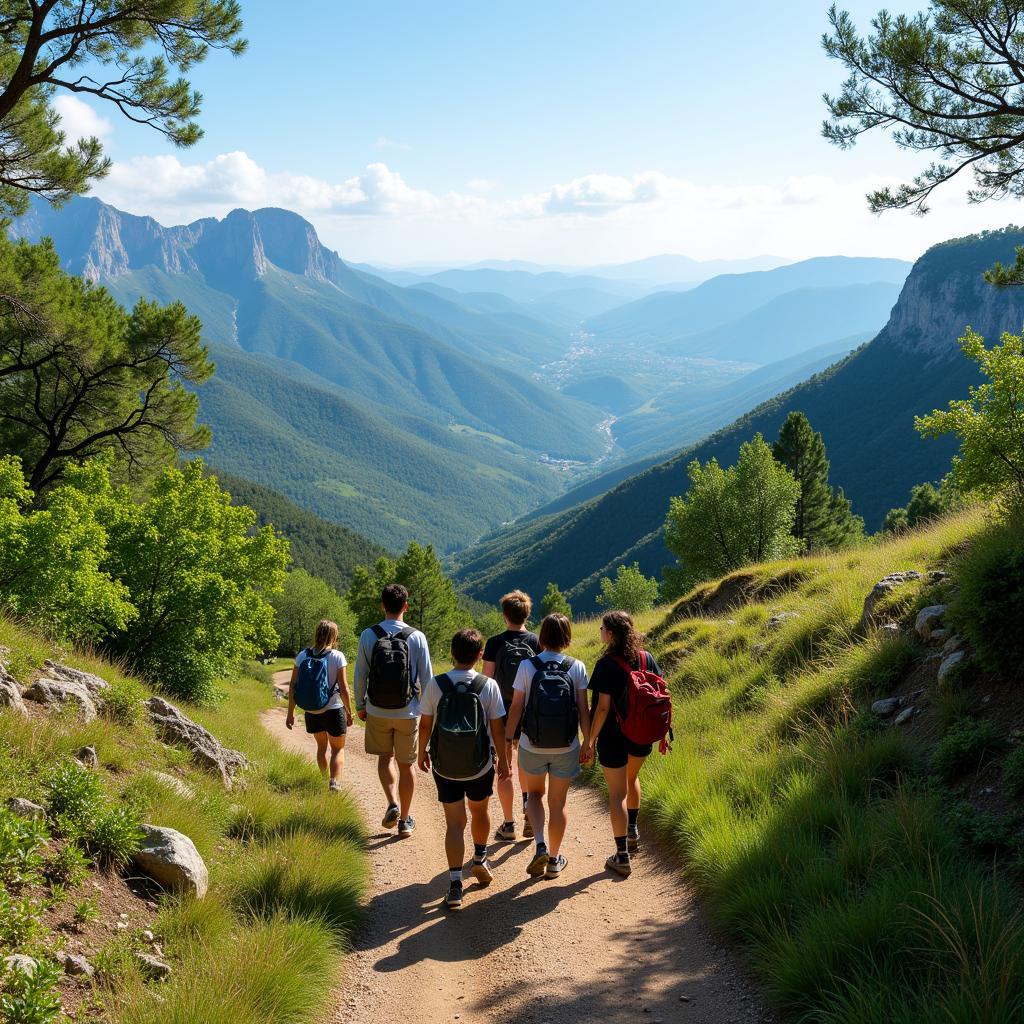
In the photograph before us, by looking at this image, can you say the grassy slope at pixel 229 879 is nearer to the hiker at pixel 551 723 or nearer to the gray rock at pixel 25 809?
the gray rock at pixel 25 809

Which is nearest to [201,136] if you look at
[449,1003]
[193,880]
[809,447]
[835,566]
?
[193,880]

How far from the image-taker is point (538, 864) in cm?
632

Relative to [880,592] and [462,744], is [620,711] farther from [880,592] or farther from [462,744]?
[880,592]

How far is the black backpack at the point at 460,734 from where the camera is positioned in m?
5.71

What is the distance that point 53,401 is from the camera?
19.2m

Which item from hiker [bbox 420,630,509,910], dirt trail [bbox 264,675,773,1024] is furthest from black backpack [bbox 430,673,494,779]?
dirt trail [bbox 264,675,773,1024]

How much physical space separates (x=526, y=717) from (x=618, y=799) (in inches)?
49.5

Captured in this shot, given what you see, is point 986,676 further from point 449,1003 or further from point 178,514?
point 178,514

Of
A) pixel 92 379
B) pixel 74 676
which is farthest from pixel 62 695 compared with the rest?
pixel 92 379

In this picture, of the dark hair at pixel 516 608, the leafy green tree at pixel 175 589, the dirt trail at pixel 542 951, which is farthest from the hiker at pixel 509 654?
the leafy green tree at pixel 175 589

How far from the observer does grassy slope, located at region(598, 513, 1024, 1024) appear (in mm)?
3641

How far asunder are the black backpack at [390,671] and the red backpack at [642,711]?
7.20 ft

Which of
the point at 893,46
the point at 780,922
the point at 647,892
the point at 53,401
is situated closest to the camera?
the point at 780,922

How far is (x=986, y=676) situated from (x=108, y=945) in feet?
22.4
